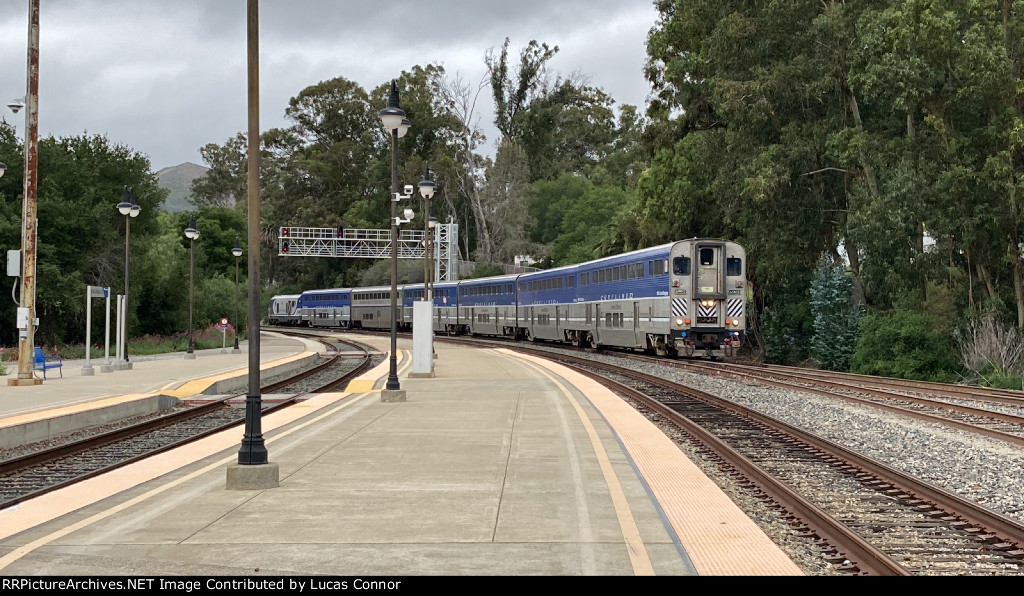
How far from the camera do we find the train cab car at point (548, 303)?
4644cm

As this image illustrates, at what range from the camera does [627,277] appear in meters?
37.8

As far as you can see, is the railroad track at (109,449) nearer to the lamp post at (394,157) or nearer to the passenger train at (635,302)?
the lamp post at (394,157)

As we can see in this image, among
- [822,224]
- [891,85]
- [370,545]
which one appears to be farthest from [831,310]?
[370,545]

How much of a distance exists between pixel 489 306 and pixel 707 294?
1121 inches

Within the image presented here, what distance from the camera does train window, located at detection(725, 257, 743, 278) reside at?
34.2 m

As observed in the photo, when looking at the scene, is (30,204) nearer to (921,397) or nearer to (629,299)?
(921,397)

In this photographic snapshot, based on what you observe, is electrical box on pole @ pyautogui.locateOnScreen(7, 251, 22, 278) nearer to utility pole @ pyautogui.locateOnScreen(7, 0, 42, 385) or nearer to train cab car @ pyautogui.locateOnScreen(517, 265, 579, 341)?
utility pole @ pyautogui.locateOnScreen(7, 0, 42, 385)

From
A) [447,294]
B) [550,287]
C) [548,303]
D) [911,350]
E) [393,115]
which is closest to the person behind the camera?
[393,115]

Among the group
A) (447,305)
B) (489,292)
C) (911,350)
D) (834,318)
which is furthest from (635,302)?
(447,305)

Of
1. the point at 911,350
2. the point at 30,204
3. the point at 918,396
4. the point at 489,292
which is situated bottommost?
the point at 918,396

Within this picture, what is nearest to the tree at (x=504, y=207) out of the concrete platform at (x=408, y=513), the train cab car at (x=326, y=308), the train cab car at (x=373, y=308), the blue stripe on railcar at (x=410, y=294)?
the train cab car at (x=326, y=308)

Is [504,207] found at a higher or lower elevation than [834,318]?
higher

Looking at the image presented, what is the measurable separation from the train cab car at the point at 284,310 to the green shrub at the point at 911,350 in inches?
2837
